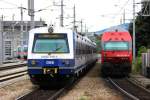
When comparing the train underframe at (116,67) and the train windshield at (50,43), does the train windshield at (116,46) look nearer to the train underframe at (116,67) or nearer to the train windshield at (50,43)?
the train underframe at (116,67)

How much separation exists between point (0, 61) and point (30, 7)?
14.9 m

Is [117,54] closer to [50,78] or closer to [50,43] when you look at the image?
[50,43]

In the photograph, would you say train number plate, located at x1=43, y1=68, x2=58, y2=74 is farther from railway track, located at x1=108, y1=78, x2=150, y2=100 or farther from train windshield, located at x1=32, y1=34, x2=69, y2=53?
railway track, located at x1=108, y1=78, x2=150, y2=100

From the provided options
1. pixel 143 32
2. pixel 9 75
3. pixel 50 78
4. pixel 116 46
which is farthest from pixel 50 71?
pixel 143 32

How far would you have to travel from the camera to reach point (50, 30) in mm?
A: 20109

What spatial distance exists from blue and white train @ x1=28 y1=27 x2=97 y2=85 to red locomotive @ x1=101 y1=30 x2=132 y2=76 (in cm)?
823

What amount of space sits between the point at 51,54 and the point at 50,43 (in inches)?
24.0

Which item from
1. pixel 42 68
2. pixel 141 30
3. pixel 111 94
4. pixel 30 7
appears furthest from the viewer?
pixel 141 30

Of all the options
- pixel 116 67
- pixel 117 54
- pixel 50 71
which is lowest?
pixel 116 67

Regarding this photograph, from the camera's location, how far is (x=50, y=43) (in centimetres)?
1994

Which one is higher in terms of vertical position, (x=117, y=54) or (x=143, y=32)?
(x=143, y=32)

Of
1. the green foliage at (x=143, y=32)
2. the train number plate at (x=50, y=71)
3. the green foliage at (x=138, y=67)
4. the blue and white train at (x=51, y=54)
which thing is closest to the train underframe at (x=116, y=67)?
the green foliage at (x=138, y=67)

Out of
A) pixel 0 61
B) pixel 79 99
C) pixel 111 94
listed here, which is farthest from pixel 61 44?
pixel 0 61

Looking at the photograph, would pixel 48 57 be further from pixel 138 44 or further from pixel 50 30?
pixel 138 44
